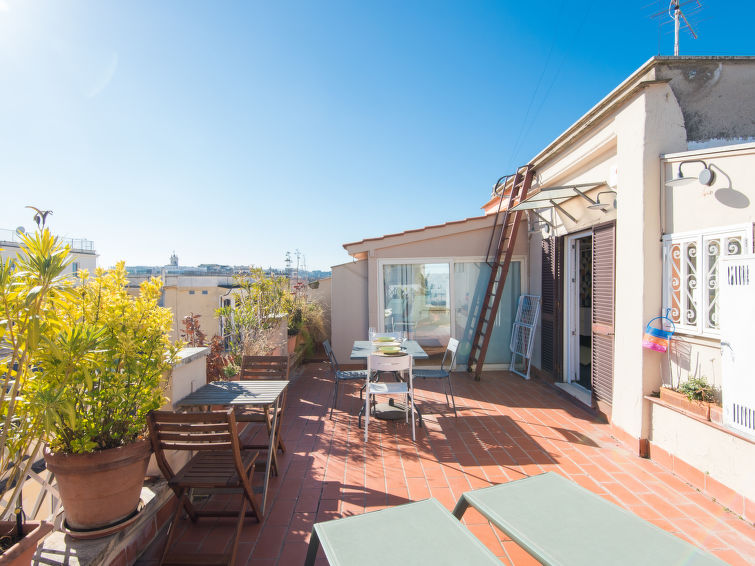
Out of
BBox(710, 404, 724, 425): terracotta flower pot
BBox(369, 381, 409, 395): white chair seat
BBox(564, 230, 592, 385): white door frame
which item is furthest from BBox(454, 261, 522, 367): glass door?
BBox(710, 404, 724, 425): terracotta flower pot

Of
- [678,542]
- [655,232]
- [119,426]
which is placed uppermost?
[655,232]

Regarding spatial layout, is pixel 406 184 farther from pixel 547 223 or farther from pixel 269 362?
pixel 269 362

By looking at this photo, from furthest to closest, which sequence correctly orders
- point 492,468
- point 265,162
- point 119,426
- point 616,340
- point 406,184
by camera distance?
point 406,184 → point 265,162 → point 616,340 → point 492,468 → point 119,426

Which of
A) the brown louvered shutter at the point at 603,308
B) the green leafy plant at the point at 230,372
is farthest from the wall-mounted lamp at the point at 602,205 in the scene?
the green leafy plant at the point at 230,372

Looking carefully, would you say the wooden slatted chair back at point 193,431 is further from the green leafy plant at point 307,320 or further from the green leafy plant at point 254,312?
the green leafy plant at point 307,320

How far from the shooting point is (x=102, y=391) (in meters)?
2.08

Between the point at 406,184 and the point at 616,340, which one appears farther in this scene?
the point at 406,184

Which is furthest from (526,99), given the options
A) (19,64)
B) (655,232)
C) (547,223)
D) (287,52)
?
(19,64)

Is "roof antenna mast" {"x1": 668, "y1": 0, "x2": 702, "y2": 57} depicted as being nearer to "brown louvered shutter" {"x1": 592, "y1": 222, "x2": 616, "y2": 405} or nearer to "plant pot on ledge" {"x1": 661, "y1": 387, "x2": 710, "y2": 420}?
"brown louvered shutter" {"x1": 592, "y1": 222, "x2": 616, "y2": 405}

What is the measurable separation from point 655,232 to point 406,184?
11009 mm

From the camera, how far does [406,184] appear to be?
14.0 m

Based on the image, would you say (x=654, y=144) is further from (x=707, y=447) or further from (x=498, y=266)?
(x=498, y=266)

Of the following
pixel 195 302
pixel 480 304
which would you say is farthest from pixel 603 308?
pixel 195 302

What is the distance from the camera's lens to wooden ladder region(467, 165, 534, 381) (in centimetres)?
671
